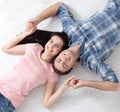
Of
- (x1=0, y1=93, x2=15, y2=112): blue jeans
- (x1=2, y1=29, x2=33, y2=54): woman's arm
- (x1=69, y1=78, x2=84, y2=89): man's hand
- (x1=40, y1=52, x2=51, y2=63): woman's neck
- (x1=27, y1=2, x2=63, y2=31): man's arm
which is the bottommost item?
(x1=69, y1=78, x2=84, y2=89): man's hand

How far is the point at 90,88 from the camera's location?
1.56m

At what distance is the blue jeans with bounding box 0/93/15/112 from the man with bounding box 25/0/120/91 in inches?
11.4

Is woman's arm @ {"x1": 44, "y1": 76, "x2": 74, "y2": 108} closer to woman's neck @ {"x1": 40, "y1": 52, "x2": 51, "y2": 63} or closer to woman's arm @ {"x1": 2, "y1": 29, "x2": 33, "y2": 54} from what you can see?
woman's neck @ {"x1": 40, "y1": 52, "x2": 51, "y2": 63}

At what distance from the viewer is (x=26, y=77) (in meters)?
1.52

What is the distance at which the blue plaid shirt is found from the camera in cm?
156

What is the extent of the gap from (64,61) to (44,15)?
0.30 m

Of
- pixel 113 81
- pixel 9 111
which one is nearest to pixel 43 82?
pixel 9 111

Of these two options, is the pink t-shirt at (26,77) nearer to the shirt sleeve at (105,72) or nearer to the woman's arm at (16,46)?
the woman's arm at (16,46)

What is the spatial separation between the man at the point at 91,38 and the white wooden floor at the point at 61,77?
0.18ft

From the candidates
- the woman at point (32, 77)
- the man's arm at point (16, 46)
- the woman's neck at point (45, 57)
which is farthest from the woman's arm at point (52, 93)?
the man's arm at point (16, 46)

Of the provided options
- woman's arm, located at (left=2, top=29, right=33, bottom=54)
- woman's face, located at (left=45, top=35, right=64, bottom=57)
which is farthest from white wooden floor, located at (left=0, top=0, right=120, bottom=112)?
woman's face, located at (left=45, top=35, right=64, bottom=57)

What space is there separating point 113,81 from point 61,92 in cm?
26

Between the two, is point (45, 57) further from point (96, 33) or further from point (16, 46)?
point (96, 33)

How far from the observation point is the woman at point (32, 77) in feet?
4.92
